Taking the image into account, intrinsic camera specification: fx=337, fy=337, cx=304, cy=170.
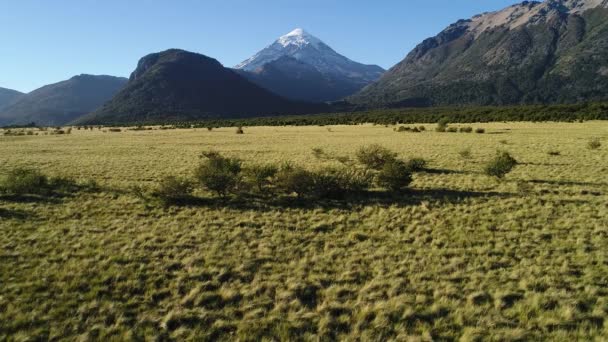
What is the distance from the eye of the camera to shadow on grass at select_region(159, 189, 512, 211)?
13.5 metres

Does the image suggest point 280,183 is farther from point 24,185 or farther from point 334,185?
point 24,185

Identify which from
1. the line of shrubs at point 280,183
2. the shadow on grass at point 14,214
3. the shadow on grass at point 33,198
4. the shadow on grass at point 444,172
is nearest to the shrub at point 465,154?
the shadow on grass at point 444,172

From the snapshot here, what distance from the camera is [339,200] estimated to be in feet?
46.8

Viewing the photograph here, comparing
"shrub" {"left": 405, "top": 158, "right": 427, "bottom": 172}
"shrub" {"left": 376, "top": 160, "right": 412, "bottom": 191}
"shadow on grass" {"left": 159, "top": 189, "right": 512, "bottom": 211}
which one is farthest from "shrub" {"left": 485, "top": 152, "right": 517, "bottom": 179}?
"shrub" {"left": 376, "top": 160, "right": 412, "bottom": 191}

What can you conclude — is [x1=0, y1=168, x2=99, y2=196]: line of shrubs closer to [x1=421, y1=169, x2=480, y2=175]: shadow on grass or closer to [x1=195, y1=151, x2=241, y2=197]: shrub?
[x1=195, y1=151, x2=241, y2=197]: shrub

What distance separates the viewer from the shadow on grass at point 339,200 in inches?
531

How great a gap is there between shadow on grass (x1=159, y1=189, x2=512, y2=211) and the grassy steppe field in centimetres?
14

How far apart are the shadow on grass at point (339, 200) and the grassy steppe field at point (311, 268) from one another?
0.47 ft

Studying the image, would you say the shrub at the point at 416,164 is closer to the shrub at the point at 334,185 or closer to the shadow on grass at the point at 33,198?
the shrub at the point at 334,185

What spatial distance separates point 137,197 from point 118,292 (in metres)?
8.80

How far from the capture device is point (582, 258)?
8.14m

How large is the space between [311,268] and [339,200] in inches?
259

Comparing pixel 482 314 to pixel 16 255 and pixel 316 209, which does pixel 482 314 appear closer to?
pixel 316 209

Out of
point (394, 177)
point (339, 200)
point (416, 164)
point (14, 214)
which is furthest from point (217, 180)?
point (416, 164)
